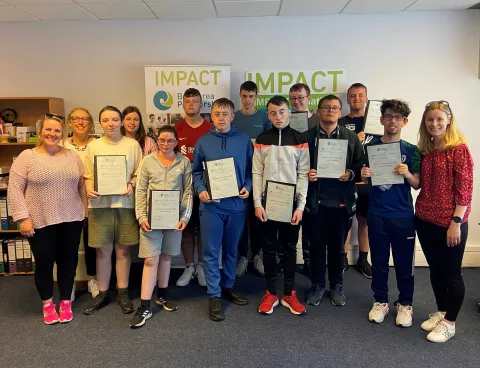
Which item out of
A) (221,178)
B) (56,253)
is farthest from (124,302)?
(221,178)

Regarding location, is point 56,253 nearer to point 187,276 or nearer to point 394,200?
point 187,276

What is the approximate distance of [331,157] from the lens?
2.66 m

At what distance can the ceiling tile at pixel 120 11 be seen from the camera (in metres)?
3.46

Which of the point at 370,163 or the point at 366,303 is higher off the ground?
the point at 370,163

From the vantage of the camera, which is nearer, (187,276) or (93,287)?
(93,287)

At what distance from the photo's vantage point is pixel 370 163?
258 cm

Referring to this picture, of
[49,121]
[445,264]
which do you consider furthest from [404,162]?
[49,121]

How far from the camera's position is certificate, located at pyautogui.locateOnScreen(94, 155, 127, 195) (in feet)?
8.85

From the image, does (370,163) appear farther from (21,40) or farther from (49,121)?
(21,40)

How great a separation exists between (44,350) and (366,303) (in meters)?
2.49

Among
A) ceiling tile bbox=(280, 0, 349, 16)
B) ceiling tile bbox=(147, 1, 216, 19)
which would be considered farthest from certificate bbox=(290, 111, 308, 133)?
ceiling tile bbox=(147, 1, 216, 19)

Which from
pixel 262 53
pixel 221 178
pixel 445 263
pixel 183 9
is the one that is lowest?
pixel 445 263

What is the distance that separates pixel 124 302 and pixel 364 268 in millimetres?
2369

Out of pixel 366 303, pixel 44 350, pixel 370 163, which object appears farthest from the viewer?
pixel 366 303
